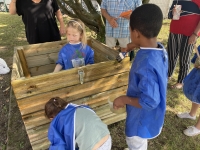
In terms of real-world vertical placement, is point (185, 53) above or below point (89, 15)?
below

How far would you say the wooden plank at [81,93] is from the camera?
80.0 inches

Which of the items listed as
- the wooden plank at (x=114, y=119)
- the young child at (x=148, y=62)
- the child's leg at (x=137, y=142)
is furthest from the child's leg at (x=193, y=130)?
the young child at (x=148, y=62)

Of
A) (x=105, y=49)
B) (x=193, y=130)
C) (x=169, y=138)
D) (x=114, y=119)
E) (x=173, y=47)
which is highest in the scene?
(x=105, y=49)

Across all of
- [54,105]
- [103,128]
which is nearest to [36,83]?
[54,105]

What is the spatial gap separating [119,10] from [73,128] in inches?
90.2

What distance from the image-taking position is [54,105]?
176 cm

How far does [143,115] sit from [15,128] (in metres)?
2.08

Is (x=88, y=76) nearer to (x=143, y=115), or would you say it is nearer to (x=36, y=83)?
(x=36, y=83)

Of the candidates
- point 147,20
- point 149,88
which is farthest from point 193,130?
point 147,20

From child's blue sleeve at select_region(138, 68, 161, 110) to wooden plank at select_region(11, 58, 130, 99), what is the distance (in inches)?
31.4

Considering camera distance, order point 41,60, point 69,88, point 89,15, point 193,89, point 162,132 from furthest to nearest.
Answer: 1. point 89,15
2. point 41,60
3. point 162,132
4. point 193,89
5. point 69,88

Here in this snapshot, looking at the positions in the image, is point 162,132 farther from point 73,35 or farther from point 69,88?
point 73,35

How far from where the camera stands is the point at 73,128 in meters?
1.67

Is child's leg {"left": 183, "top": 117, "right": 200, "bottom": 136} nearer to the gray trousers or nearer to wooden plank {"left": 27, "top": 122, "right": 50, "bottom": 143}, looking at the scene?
the gray trousers
